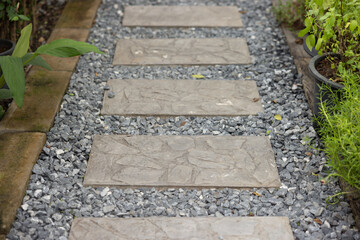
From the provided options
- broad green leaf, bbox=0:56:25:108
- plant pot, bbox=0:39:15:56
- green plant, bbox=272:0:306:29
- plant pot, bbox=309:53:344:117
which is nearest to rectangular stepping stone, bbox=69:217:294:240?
broad green leaf, bbox=0:56:25:108

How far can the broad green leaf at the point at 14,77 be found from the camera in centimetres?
231

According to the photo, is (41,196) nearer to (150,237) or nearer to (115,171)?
(115,171)

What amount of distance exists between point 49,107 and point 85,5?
1.80m

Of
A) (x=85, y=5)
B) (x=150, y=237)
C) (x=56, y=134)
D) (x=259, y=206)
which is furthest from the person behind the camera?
(x=85, y=5)

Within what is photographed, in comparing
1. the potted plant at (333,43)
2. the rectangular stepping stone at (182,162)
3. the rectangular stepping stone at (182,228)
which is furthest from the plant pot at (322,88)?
the rectangular stepping stone at (182,228)

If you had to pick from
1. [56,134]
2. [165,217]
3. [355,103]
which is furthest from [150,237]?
[355,103]

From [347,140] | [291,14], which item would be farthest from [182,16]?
[347,140]

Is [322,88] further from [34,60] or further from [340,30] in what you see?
[34,60]

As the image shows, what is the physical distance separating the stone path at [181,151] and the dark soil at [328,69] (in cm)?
44

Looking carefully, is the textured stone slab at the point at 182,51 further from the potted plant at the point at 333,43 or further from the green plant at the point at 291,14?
the potted plant at the point at 333,43

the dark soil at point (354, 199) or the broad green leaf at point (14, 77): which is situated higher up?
the broad green leaf at point (14, 77)

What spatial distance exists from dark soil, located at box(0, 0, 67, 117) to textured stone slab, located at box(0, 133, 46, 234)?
136 cm

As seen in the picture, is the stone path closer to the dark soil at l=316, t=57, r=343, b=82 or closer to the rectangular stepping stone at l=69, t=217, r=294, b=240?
the rectangular stepping stone at l=69, t=217, r=294, b=240

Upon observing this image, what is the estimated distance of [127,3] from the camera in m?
4.52
